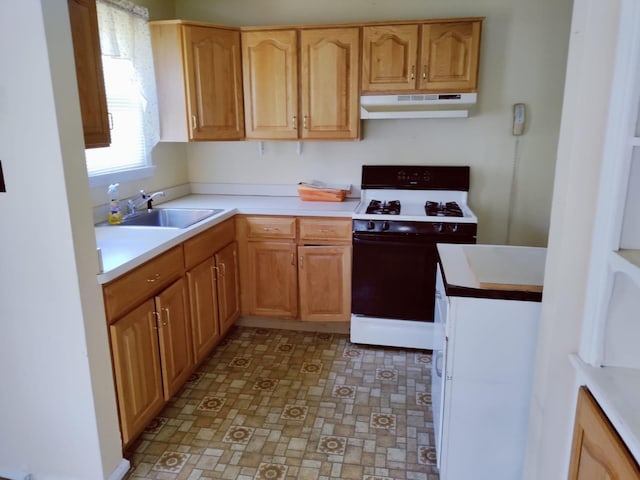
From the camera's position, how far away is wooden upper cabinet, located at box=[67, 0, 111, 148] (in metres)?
1.89

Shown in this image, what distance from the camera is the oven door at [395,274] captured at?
114 inches

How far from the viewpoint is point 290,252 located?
3.19 m

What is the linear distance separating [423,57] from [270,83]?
39.4 inches

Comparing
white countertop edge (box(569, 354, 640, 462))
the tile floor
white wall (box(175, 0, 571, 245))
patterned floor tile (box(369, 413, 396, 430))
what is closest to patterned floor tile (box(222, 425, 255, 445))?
the tile floor

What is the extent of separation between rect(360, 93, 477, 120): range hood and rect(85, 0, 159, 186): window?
1366 millimetres

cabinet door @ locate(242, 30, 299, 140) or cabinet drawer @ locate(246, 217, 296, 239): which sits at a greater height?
cabinet door @ locate(242, 30, 299, 140)

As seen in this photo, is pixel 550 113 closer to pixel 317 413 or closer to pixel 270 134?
pixel 270 134

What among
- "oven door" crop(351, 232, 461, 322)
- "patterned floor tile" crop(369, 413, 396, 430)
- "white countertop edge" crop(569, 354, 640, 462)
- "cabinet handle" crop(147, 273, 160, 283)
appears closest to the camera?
"white countertop edge" crop(569, 354, 640, 462)

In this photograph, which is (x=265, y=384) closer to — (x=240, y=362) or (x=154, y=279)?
(x=240, y=362)

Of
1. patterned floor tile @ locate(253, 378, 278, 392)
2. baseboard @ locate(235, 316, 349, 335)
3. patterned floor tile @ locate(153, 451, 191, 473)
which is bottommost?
patterned floor tile @ locate(153, 451, 191, 473)

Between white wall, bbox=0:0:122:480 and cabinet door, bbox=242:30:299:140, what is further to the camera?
cabinet door, bbox=242:30:299:140

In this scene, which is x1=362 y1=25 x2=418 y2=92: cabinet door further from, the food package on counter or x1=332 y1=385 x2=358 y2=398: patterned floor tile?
x1=332 y1=385 x2=358 y2=398: patterned floor tile

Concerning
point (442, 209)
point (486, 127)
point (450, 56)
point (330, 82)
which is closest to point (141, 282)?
point (330, 82)

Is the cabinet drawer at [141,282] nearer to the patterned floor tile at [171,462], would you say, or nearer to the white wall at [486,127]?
the patterned floor tile at [171,462]
